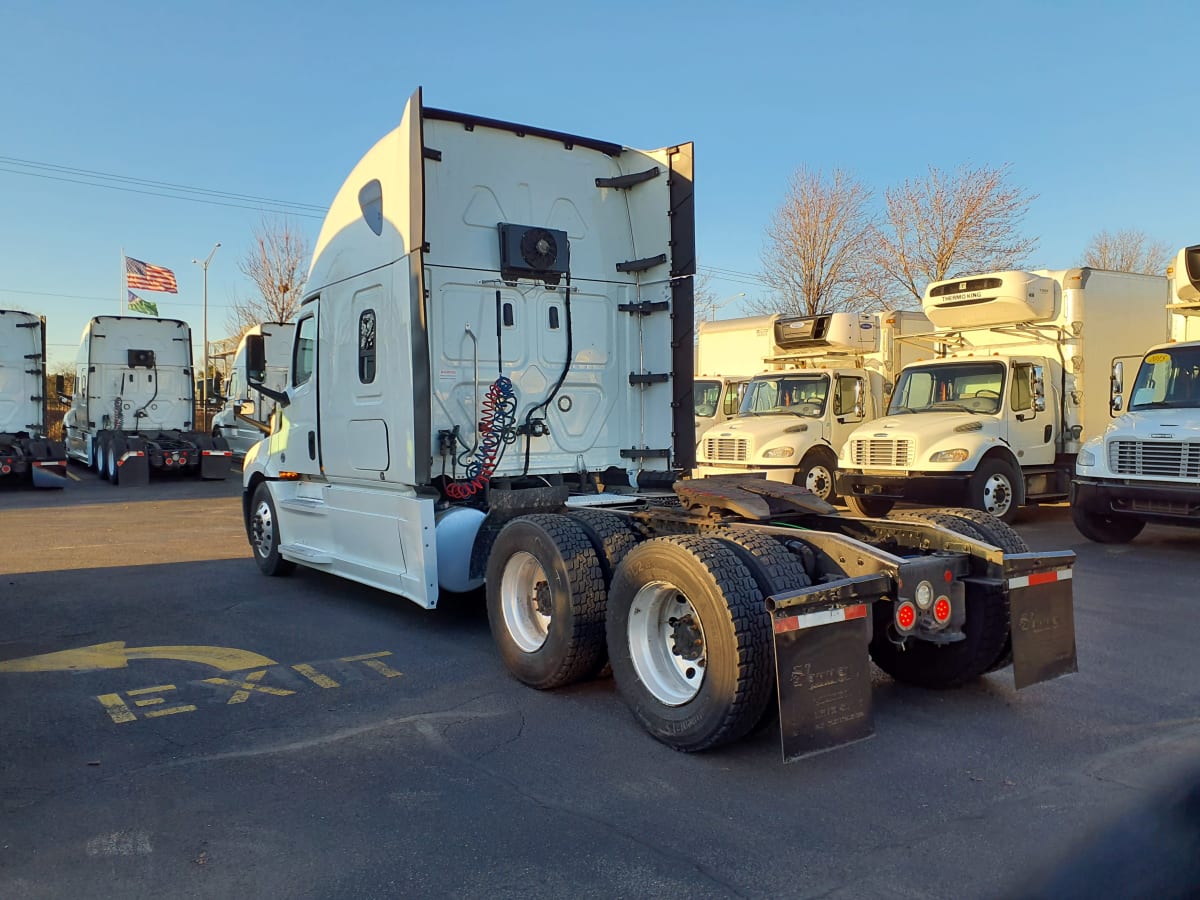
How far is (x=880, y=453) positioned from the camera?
12586 mm

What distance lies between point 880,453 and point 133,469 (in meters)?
16.6

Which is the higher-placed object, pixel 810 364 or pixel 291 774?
pixel 810 364

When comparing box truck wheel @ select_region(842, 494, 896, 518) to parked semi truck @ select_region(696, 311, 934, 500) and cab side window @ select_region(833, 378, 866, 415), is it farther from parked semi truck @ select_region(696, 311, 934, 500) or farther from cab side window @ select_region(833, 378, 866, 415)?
cab side window @ select_region(833, 378, 866, 415)

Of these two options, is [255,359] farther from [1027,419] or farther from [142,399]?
[142,399]

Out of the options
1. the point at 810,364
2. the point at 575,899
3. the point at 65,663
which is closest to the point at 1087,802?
the point at 575,899

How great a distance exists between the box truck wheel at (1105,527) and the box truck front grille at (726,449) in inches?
195

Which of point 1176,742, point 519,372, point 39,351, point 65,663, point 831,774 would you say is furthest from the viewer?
point 39,351

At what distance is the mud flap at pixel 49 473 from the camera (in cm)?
1916

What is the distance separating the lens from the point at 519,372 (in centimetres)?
751

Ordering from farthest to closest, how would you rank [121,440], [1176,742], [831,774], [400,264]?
[121,440]
[400,264]
[1176,742]
[831,774]

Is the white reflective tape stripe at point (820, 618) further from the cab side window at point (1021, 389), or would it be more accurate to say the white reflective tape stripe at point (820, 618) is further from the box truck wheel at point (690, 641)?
the cab side window at point (1021, 389)

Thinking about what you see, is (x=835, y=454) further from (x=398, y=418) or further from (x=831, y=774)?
(x=831, y=774)

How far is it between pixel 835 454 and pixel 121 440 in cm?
1612

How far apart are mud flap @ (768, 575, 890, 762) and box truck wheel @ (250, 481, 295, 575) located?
6.46 m
